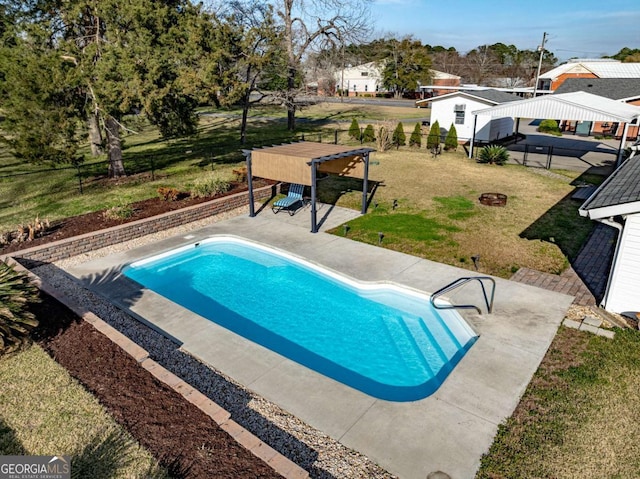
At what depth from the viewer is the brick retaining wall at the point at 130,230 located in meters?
12.0

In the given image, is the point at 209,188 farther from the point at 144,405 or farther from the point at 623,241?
the point at 623,241

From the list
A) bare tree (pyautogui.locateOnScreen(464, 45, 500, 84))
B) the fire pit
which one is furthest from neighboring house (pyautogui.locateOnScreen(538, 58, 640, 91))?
the fire pit

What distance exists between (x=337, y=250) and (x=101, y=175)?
14.1 meters

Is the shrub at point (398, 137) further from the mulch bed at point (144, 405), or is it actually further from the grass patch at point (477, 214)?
the mulch bed at point (144, 405)

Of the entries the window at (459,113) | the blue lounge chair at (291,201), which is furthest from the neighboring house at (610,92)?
the blue lounge chair at (291,201)

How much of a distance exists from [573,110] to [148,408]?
2401 centimetres

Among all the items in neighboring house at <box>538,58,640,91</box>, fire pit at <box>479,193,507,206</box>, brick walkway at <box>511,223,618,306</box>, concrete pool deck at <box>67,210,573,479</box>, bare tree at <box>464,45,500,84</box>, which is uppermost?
bare tree at <box>464,45,500,84</box>

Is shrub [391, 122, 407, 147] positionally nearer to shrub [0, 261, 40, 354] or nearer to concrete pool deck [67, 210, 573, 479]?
concrete pool deck [67, 210, 573, 479]

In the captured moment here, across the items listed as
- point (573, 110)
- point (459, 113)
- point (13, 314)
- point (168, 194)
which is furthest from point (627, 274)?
point (459, 113)

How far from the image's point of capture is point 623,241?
28.2ft

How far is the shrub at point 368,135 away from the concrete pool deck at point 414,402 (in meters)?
18.9

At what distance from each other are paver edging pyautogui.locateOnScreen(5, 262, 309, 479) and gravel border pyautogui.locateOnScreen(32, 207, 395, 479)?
0.30m

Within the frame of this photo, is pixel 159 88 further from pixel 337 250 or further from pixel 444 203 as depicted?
pixel 444 203

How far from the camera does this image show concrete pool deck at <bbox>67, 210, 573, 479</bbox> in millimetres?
5883
